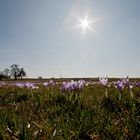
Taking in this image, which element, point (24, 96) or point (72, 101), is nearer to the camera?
point (72, 101)

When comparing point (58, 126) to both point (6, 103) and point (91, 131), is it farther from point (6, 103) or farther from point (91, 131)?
point (6, 103)

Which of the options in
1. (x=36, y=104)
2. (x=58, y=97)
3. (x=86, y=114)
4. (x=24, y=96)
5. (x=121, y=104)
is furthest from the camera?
(x=24, y=96)

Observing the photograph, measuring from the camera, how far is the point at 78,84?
5539mm

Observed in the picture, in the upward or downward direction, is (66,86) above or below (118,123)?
above

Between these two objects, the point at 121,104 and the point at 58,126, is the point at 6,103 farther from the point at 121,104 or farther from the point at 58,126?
the point at 58,126

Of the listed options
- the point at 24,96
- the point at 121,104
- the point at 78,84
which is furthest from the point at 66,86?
the point at 24,96

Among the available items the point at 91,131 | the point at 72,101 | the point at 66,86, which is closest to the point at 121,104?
the point at 72,101

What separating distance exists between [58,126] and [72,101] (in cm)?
188

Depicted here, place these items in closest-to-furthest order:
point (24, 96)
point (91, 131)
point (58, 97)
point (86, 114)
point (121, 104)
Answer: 1. point (91, 131)
2. point (86, 114)
3. point (121, 104)
4. point (58, 97)
5. point (24, 96)

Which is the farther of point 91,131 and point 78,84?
point 78,84

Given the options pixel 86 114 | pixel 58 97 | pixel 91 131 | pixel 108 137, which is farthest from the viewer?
pixel 58 97

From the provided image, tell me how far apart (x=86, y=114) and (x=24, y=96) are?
400 centimetres

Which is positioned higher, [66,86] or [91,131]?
[66,86]

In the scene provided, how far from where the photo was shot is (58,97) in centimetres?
593
